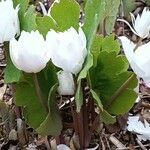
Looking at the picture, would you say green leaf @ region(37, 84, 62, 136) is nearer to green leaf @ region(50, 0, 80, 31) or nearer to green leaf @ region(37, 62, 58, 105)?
green leaf @ region(37, 62, 58, 105)

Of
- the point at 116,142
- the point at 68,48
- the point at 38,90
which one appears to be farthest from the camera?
the point at 116,142

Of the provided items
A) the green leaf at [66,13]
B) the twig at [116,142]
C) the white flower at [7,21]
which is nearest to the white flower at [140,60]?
the green leaf at [66,13]

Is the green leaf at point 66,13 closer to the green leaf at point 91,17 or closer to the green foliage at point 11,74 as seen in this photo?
the green leaf at point 91,17

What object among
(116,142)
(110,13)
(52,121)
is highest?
(110,13)

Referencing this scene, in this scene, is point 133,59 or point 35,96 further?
point 35,96

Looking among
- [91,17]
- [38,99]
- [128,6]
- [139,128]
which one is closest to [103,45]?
[91,17]

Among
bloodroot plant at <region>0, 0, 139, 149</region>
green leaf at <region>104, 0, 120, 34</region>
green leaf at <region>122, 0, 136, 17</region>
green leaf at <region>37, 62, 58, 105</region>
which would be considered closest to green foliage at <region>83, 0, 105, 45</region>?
bloodroot plant at <region>0, 0, 139, 149</region>

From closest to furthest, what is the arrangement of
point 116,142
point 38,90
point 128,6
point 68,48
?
1. point 68,48
2. point 38,90
3. point 116,142
4. point 128,6

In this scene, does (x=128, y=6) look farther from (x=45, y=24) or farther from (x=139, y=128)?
(x=45, y=24)
